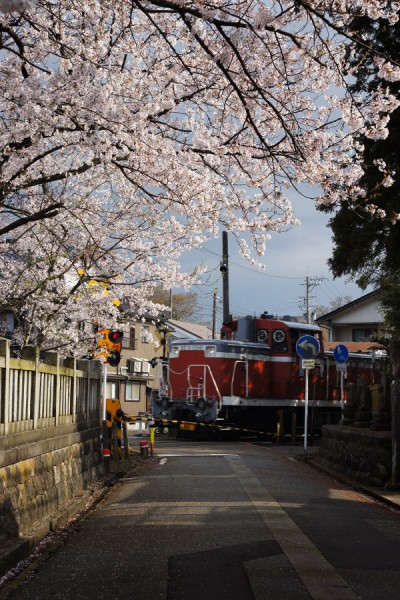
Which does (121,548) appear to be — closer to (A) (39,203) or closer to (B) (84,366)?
(B) (84,366)

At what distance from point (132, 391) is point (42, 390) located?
43268 millimetres

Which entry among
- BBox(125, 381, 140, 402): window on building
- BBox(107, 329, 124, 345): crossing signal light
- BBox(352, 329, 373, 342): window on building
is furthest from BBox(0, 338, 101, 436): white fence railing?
BBox(125, 381, 140, 402): window on building

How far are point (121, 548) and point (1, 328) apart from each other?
741 inches

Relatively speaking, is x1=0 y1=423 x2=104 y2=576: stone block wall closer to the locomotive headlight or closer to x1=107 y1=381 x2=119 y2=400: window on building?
the locomotive headlight

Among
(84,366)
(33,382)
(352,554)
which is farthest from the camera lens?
(84,366)

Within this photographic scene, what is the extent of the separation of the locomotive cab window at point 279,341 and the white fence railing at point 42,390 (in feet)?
46.5

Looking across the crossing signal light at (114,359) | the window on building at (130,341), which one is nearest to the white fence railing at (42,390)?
the crossing signal light at (114,359)

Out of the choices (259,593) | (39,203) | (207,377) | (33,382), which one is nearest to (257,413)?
(207,377)

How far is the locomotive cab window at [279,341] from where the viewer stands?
1102 inches

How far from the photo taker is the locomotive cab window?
2798 cm

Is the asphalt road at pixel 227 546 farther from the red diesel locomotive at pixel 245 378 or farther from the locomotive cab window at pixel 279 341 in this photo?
the locomotive cab window at pixel 279 341

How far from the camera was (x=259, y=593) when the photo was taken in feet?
19.1

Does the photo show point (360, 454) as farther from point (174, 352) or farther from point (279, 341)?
Result: point (174, 352)

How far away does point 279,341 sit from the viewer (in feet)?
92.0
